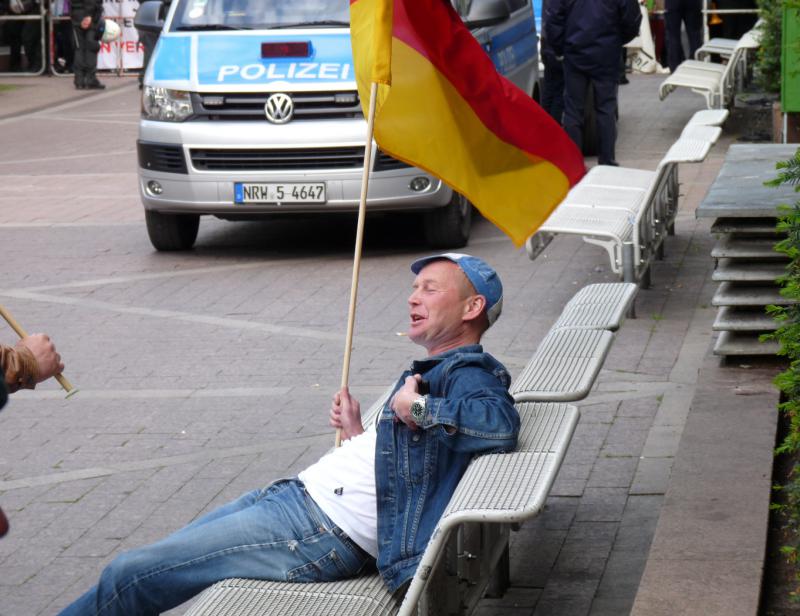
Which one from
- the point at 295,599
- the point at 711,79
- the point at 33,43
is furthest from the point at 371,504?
the point at 33,43

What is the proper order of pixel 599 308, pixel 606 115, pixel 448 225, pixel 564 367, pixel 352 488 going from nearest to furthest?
pixel 352 488 → pixel 564 367 → pixel 599 308 → pixel 448 225 → pixel 606 115

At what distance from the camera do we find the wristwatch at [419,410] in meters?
3.81

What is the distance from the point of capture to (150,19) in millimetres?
11656

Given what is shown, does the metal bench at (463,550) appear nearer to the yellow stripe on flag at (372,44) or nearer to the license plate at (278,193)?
the yellow stripe on flag at (372,44)

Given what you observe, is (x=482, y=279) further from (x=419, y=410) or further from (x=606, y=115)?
(x=606, y=115)

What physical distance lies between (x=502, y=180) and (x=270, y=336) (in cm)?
381

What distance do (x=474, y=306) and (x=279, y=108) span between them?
6.51 m

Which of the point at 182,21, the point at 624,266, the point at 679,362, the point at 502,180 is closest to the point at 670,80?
the point at 182,21

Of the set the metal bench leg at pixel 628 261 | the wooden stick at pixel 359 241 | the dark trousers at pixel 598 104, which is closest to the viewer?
→ the wooden stick at pixel 359 241

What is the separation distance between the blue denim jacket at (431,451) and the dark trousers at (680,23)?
1741cm

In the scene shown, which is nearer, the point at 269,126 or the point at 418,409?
the point at 418,409

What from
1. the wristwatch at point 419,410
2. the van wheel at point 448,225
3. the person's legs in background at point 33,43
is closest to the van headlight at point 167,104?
the van wheel at point 448,225

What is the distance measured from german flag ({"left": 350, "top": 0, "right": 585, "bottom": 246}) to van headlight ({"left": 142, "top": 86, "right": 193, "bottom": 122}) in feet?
19.1

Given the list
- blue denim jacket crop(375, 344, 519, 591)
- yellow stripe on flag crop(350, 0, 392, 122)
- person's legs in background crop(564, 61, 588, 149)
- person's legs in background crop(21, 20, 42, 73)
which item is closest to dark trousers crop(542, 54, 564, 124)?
person's legs in background crop(564, 61, 588, 149)
